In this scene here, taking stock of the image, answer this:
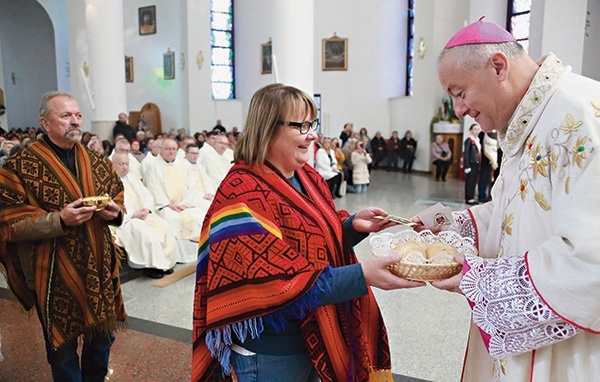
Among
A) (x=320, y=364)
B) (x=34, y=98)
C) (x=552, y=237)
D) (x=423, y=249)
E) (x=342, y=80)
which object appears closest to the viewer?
(x=552, y=237)

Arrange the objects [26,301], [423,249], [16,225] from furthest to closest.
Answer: [26,301] < [16,225] < [423,249]

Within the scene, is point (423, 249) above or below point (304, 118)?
below

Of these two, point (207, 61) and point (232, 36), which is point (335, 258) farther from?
point (232, 36)

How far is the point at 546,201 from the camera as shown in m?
1.42

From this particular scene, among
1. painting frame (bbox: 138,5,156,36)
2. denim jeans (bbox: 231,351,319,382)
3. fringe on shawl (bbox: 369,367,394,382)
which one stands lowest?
fringe on shawl (bbox: 369,367,394,382)

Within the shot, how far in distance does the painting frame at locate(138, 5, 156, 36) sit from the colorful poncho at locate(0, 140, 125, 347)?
17706 millimetres

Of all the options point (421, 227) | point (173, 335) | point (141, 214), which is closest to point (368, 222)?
point (421, 227)

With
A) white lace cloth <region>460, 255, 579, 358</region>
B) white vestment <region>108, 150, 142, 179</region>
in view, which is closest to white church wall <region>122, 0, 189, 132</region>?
white vestment <region>108, 150, 142, 179</region>

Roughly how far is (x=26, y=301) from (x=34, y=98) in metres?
23.0

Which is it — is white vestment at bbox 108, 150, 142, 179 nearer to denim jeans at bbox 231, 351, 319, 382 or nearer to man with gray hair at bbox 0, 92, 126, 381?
man with gray hair at bbox 0, 92, 126, 381

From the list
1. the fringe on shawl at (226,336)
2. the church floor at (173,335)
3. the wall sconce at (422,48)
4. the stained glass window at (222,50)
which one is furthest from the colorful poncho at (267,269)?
the stained glass window at (222,50)

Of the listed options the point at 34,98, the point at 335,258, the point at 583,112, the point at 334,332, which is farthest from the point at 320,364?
the point at 34,98

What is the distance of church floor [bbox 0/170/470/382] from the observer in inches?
132

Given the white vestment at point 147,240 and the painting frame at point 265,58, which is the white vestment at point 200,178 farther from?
the painting frame at point 265,58
